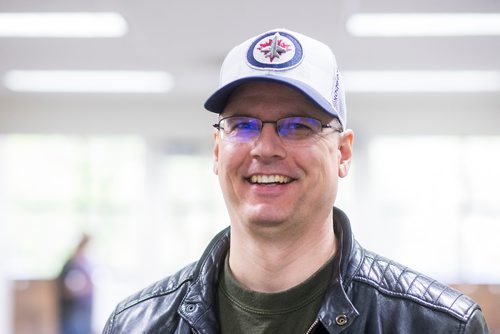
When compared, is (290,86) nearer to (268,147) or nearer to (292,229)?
(268,147)

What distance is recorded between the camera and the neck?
1.35 m

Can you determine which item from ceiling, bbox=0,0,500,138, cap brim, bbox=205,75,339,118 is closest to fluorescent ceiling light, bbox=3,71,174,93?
ceiling, bbox=0,0,500,138

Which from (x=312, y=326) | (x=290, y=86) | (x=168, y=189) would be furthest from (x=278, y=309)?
(x=168, y=189)

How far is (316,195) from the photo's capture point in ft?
4.29

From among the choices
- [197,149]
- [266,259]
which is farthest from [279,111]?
[197,149]

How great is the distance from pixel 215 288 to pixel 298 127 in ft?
1.37

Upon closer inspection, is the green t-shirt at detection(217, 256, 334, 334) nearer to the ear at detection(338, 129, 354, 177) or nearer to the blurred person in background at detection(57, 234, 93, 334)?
the ear at detection(338, 129, 354, 177)

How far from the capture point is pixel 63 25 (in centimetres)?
511

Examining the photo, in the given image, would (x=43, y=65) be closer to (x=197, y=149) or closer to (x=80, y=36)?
(x=80, y=36)

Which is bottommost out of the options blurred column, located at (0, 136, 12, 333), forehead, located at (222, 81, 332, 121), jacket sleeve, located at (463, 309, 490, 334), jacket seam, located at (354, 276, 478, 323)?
blurred column, located at (0, 136, 12, 333)

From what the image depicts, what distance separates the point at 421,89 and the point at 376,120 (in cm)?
106

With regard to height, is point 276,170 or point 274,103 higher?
point 274,103

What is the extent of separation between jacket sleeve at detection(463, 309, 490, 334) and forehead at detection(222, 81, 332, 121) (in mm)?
479

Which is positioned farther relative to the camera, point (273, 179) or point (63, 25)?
point (63, 25)
